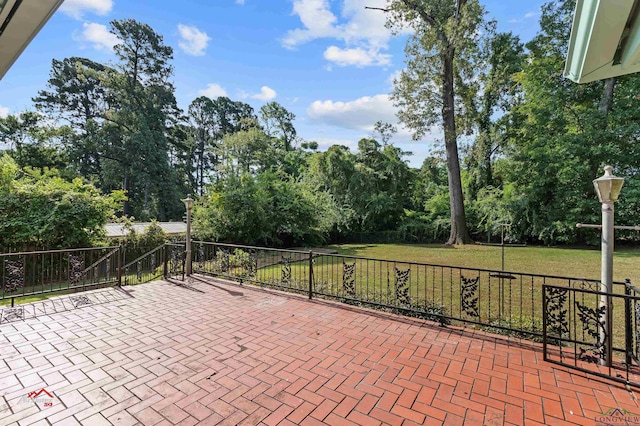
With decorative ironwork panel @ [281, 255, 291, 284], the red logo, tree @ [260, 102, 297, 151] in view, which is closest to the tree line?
tree @ [260, 102, 297, 151]

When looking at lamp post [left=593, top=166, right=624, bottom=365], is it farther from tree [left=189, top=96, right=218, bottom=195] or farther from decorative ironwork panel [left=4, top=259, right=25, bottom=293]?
tree [left=189, top=96, right=218, bottom=195]

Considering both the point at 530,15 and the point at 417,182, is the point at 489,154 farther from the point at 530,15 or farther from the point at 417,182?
the point at 530,15

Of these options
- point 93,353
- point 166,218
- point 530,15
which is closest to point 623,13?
point 93,353

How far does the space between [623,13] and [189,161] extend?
3698cm

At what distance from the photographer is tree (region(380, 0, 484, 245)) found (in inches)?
557

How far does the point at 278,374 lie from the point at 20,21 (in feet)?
9.97

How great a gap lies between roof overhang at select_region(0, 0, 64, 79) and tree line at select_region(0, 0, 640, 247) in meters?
9.88

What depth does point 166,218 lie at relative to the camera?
87.7 ft

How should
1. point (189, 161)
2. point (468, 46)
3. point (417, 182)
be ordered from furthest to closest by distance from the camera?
point (189, 161), point (417, 182), point (468, 46)

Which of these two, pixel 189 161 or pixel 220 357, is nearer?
pixel 220 357

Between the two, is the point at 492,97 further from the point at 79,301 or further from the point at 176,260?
the point at 79,301

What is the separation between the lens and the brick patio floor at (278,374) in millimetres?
2270

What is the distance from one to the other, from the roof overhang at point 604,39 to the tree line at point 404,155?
39.0 ft

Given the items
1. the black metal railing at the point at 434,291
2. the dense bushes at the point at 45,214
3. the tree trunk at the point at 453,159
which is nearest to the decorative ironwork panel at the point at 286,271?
the black metal railing at the point at 434,291
